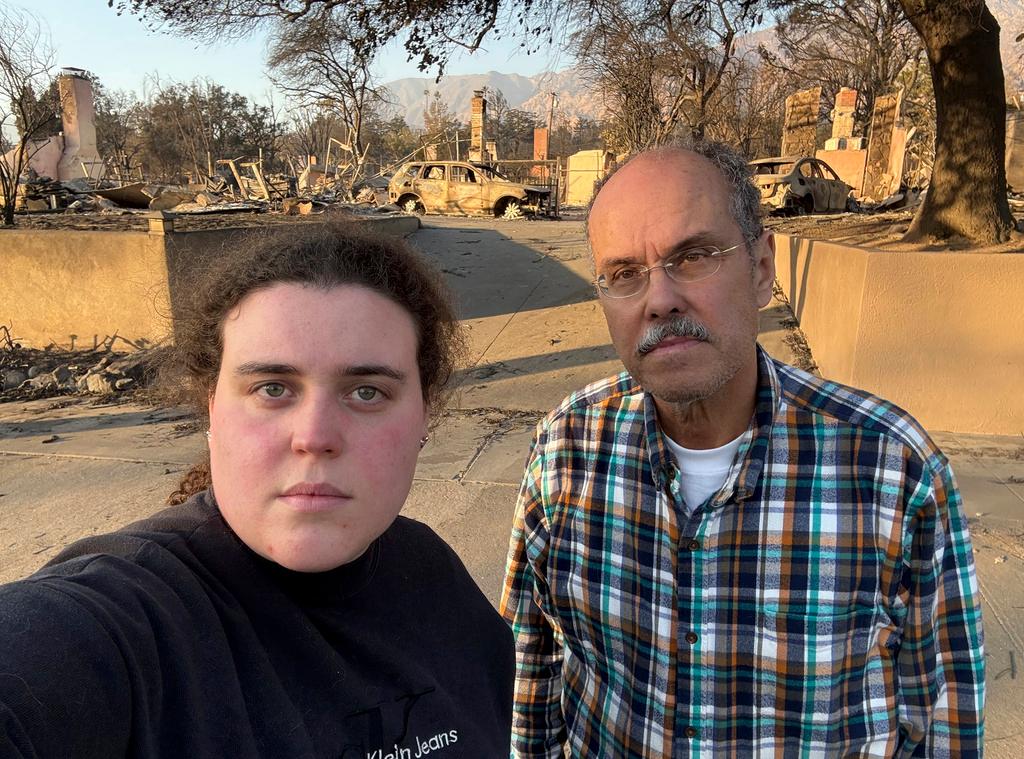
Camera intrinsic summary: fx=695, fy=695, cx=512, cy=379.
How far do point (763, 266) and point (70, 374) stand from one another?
7.12 m

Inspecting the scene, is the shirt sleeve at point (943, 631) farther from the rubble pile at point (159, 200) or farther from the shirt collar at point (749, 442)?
the rubble pile at point (159, 200)

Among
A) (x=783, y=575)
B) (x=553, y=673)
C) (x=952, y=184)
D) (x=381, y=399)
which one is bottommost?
(x=553, y=673)

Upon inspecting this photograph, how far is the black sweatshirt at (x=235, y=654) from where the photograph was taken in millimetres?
774

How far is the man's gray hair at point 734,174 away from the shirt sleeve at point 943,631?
68 cm

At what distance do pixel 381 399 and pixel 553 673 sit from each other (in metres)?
0.96

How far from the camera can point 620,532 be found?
1569mm

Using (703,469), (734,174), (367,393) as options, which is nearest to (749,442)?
(703,469)

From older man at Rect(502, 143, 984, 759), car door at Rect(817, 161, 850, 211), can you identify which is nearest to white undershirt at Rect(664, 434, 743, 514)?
older man at Rect(502, 143, 984, 759)

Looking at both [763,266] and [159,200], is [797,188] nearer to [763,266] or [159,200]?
[159,200]

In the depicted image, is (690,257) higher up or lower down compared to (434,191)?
lower down

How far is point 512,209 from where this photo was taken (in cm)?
1811

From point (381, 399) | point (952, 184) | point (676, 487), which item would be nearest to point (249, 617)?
point (381, 399)

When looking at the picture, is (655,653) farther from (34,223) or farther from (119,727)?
(34,223)

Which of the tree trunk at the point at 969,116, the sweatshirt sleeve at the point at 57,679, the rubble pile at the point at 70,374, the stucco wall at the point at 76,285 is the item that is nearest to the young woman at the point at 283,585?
the sweatshirt sleeve at the point at 57,679
